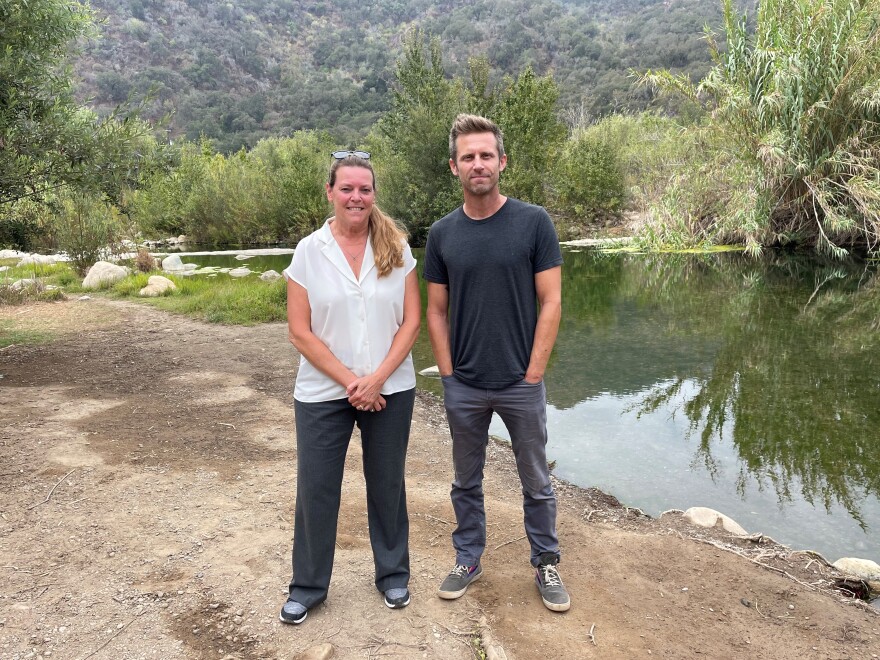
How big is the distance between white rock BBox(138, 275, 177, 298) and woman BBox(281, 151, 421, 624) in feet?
37.2

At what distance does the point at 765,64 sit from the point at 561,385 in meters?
12.3

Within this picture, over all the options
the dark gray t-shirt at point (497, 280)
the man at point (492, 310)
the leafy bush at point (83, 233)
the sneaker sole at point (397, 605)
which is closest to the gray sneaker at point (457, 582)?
the man at point (492, 310)

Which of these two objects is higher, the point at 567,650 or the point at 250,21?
the point at 250,21

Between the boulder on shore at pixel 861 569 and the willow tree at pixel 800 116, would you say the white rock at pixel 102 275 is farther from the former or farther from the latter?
the boulder on shore at pixel 861 569

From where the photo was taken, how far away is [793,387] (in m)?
6.93

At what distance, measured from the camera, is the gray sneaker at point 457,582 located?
288 cm

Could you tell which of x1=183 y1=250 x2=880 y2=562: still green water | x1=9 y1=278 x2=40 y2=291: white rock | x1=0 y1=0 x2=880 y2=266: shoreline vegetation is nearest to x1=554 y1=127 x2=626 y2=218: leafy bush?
x1=0 y1=0 x2=880 y2=266: shoreline vegetation

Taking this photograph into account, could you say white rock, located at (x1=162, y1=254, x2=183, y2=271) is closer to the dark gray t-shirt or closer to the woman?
the woman

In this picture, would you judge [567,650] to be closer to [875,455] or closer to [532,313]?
[532,313]

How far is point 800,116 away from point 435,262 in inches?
612

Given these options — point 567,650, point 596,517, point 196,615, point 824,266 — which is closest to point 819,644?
point 567,650

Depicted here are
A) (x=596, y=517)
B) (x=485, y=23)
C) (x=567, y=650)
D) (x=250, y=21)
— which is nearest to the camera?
(x=567, y=650)

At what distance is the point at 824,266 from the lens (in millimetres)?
15477

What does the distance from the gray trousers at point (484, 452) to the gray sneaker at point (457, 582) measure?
4cm
